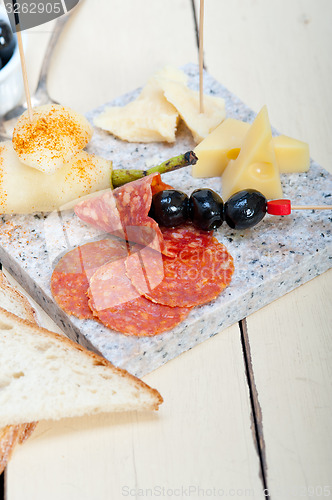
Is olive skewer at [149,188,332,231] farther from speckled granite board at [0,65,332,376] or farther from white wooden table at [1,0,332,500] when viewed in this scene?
white wooden table at [1,0,332,500]

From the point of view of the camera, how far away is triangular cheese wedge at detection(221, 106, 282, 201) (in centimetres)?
238

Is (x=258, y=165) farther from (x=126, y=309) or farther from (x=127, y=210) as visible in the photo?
(x=126, y=309)

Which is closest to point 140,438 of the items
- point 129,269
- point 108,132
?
point 129,269

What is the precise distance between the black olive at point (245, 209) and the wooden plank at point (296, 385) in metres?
0.28

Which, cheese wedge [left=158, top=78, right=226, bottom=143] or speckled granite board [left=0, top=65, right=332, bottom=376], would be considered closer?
speckled granite board [left=0, top=65, right=332, bottom=376]

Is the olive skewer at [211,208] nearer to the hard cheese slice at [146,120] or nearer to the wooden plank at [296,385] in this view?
the wooden plank at [296,385]

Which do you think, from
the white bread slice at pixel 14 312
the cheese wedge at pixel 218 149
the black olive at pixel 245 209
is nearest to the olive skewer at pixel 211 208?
the black olive at pixel 245 209

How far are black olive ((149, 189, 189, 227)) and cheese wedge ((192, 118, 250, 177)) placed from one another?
256 mm

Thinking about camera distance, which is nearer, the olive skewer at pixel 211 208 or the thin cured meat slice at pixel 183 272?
the thin cured meat slice at pixel 183 272

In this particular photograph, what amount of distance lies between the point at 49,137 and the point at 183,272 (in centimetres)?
64

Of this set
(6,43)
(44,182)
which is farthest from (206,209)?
(6,43)

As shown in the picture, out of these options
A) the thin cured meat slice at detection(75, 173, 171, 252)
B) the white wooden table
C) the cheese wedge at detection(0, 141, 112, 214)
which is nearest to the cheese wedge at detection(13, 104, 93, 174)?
the cheese wedge at detection(0, 141, 112, 214)

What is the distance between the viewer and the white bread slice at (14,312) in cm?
191
